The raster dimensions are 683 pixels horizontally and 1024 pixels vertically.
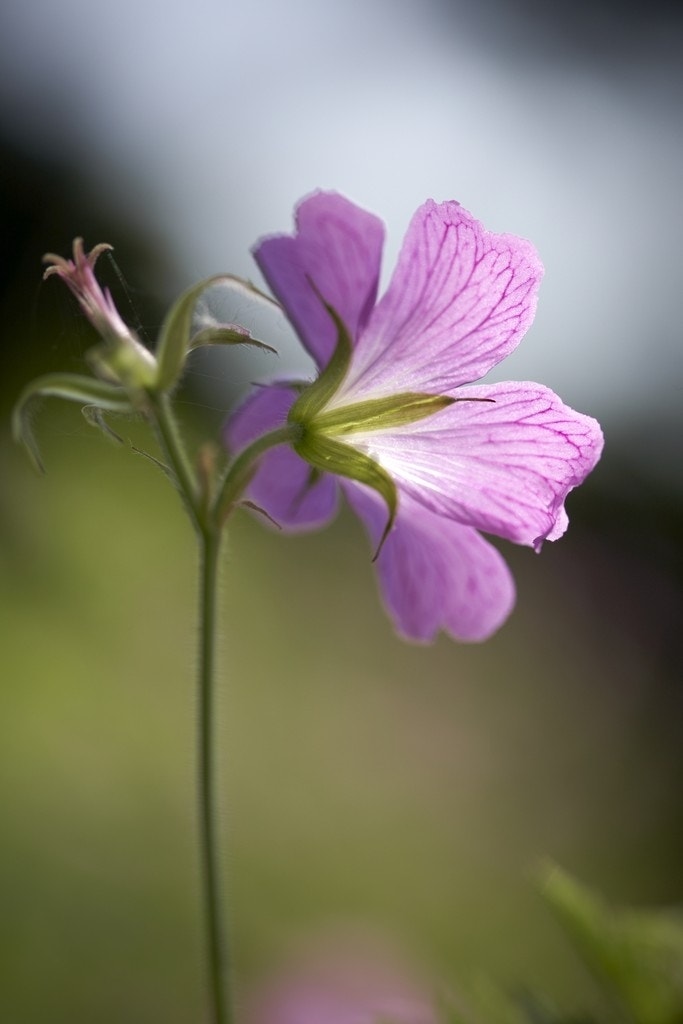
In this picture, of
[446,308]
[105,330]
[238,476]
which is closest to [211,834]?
[238,476]

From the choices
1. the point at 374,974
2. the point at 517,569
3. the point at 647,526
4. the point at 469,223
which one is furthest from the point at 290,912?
the point at 647,526

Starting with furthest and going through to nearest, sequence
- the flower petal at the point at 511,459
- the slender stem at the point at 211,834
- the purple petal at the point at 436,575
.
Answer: the purple petal at the point at 436,575 → the flower petal at the point at 511,459 → the slender stem at the point at 211,834

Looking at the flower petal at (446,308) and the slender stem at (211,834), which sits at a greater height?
the flower petal at (446,308)

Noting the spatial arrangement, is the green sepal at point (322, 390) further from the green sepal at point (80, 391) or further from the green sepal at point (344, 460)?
the green sepal at point (80, 391)

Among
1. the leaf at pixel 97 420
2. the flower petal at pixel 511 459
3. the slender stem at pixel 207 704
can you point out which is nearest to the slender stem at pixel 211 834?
the slender stem at pixel 207 704

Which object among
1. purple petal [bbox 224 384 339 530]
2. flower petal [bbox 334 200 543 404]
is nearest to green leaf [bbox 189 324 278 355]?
flower petal [bbox 334 200 543 404]

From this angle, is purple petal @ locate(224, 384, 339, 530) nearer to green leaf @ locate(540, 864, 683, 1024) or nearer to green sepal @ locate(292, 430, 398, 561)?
green sepal @ locate(292, 430, 398, 561)

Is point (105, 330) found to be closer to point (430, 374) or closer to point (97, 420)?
point (97, 420)
